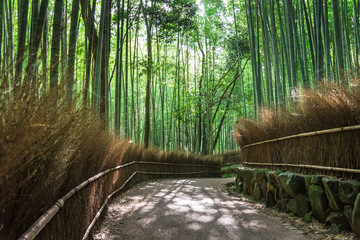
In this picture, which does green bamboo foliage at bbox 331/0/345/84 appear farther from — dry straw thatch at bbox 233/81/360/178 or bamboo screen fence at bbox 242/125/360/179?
bamboo screen fence at bbox 242/125/360/179

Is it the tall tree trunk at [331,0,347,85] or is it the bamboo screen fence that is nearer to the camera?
the bamboo screen fence

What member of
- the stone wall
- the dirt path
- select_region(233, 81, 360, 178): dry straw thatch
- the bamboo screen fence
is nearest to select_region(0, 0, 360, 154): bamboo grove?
select_region(233, 81, 360, 178): dry straw thatch

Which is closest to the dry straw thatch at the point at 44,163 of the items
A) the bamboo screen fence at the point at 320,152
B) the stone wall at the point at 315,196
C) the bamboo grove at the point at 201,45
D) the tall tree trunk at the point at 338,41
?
the bamboo grove at the point at 201,45

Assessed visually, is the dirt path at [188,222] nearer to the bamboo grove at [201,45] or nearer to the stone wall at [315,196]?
the stone wall at [315,196]

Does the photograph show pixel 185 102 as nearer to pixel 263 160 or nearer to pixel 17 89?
pixel 263 160

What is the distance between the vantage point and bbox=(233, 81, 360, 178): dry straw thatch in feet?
9.04

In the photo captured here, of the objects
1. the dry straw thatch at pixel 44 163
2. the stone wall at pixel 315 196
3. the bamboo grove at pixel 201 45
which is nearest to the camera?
the dry straw thatch at pixel 44 163

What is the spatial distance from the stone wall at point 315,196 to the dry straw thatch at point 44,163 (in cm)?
225

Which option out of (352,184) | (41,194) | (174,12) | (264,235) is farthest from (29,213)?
(174,12)

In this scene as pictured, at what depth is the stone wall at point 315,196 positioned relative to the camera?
254cm

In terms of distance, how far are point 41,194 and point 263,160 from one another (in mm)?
4224

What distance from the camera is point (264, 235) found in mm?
2688

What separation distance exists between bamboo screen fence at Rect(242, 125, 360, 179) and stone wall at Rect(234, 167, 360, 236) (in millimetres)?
134

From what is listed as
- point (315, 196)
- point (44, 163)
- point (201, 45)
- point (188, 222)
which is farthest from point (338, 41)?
point (201, 45)
